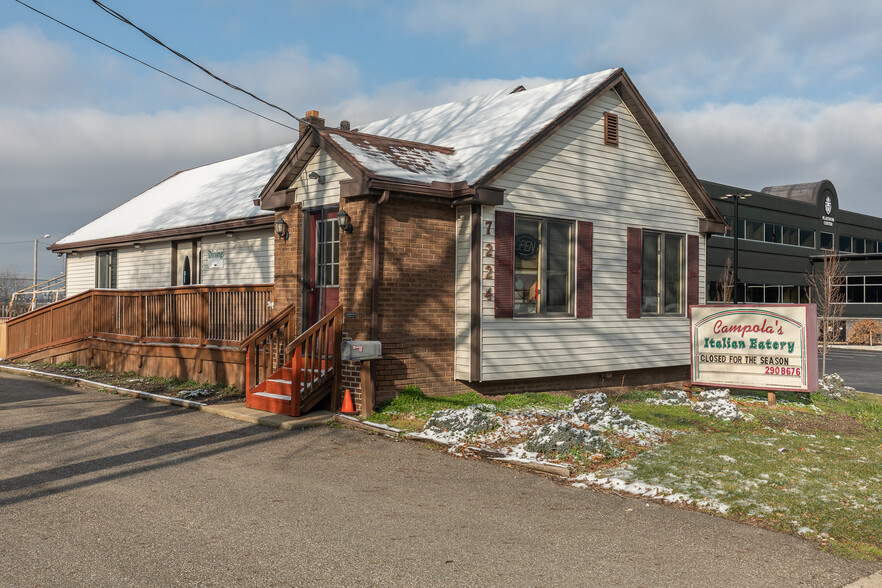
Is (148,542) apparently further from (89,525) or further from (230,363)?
(230,363)

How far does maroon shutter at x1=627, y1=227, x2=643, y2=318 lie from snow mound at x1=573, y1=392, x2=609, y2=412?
2892 mm

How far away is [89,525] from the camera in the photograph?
598 centimetres

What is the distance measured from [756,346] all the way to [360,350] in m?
7.52

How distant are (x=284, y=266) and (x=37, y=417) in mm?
4487

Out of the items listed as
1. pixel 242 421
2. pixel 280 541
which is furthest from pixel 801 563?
pixel 242 421

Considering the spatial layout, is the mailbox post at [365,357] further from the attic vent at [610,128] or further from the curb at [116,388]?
the attic vent at [610,128]

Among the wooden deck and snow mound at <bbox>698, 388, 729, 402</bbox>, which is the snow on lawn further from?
the wooden deck

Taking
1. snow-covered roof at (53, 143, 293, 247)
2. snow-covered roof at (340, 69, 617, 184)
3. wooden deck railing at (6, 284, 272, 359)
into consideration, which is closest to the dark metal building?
snow-covered roof at (53, 143, 293, 247)

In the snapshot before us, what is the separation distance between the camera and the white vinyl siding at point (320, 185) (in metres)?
12.3

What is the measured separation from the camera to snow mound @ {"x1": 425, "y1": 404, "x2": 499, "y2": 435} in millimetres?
9844

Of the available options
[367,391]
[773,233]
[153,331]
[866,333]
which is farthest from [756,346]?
[773,233]

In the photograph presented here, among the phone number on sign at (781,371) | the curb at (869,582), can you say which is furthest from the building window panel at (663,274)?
the curb at (869,582)

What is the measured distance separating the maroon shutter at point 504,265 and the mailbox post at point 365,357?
226cm

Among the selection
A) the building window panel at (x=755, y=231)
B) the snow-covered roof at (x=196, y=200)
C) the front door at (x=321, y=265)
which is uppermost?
the building window panel at (x=755, y=231)
